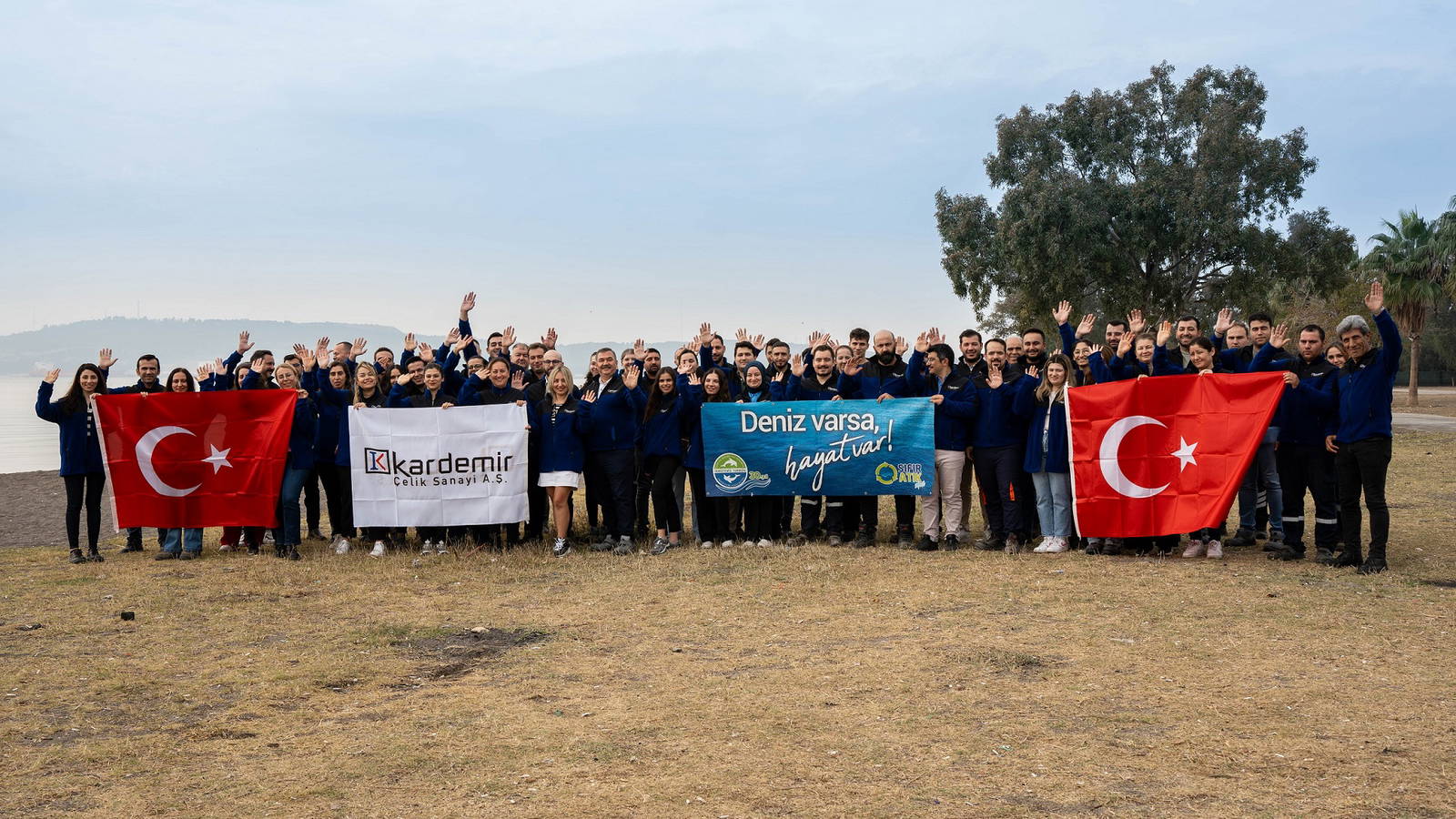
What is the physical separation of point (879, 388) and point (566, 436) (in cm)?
333

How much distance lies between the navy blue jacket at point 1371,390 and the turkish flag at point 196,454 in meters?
9.99

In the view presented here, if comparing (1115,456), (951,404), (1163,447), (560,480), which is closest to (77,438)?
(560,480)

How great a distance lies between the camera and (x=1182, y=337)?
1099 centimetres

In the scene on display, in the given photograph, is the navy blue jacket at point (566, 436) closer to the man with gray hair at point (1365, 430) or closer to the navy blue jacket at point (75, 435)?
the navy blue jacket at point (75, 435)

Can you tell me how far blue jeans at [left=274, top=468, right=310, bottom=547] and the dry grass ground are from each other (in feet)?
3.65

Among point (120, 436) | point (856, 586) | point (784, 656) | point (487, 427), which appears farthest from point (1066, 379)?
point (120, 436)

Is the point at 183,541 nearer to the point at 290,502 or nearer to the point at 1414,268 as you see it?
the point at 290,502

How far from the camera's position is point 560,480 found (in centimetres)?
1130

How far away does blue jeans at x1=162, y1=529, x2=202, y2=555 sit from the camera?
11756 millimetres

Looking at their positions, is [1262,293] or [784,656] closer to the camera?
[784,656]

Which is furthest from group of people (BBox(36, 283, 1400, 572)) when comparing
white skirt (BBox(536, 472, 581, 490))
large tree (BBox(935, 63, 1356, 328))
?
large tree (BBox(935, 63, 1356, 328))

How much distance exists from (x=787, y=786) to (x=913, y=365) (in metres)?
7.35

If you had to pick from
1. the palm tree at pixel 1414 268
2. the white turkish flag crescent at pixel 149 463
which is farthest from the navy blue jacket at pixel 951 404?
the palm tree at pixel 1414 268

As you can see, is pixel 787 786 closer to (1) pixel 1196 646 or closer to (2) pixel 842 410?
(1) pixel 1196 646
